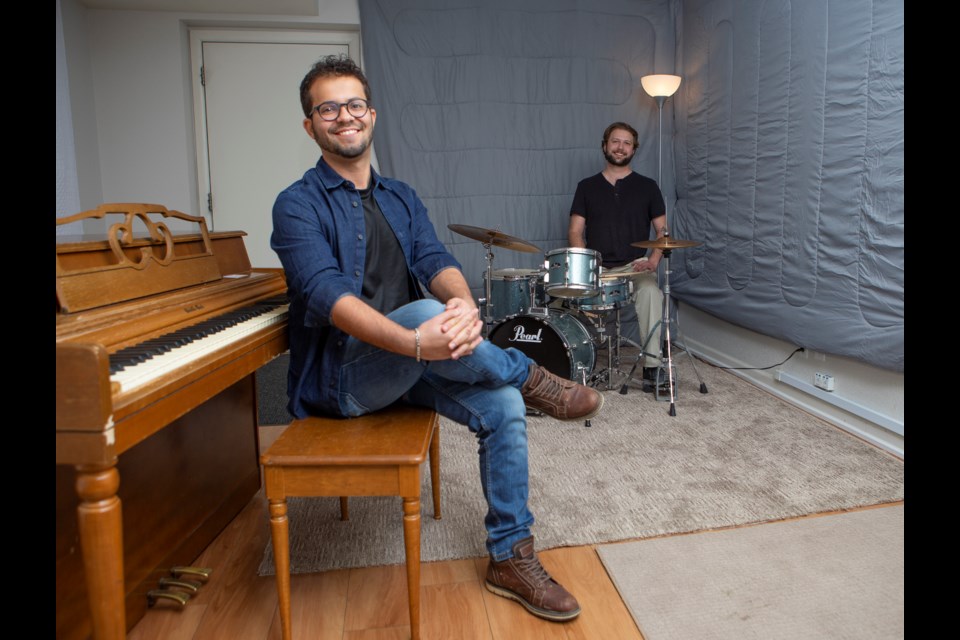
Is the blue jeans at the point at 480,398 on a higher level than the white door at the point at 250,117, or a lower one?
lower

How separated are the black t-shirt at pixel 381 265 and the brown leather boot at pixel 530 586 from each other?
698 millimetres

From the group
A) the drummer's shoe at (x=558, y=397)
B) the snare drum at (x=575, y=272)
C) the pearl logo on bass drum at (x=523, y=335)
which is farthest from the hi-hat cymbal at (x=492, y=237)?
the drummer's shoe at (x=558, y=397)

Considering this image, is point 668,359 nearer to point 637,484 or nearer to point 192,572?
point 637,484

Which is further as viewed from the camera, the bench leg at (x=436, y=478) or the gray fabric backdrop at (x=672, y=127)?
the gray fabric backdrop at (x=672, y=127)

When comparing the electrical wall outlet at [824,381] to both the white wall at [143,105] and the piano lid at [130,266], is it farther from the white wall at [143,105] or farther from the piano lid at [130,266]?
the piano lid at [130,266]

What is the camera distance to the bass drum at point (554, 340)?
3.14 m

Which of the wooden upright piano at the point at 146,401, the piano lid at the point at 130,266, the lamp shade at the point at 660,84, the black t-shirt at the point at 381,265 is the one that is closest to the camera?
the wooden upright piano at the point at 146,401

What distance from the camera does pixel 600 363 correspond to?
13.4ft

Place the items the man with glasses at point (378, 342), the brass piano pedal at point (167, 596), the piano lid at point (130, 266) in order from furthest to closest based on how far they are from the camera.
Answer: the brass piano pedal at point (167, 596), the man with glasses at point (378, 342), the piano lid at point (130, 266)

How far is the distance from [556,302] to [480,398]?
1.97m

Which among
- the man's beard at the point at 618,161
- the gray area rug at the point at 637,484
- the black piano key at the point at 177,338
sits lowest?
the gray area rug at the point at 637,484

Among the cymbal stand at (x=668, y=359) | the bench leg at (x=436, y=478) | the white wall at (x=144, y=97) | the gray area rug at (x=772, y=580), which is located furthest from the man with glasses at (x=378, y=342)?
the white wall at (x=144, y=97)

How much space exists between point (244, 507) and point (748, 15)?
343 centimetres

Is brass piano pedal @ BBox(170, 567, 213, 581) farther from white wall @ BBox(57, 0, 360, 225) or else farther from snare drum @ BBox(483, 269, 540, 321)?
white wall @ BBox(57, 0, 360, 225)
